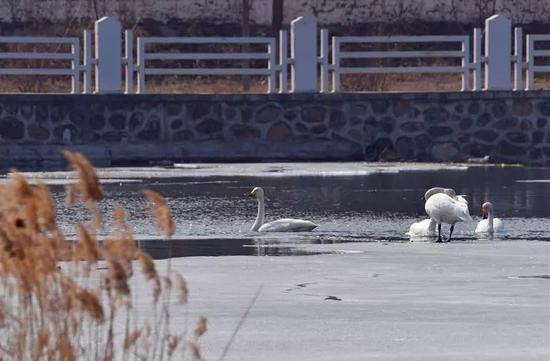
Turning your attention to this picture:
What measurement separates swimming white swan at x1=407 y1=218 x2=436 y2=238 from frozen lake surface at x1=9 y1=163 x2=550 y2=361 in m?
0.19

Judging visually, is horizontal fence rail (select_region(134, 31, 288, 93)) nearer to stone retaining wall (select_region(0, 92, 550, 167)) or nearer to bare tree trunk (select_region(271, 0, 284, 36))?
stone retaining wall (select_region(0, 92, 550, 167))

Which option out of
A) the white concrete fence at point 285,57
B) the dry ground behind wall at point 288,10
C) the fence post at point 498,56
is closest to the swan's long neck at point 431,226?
the white concrete fence at point 285,57

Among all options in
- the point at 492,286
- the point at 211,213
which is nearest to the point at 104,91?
the point at 211,213

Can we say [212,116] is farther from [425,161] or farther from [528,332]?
[528,332]

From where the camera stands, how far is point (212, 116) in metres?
22.7

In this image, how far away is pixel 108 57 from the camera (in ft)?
74.7

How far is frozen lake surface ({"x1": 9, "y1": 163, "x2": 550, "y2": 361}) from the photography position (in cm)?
727

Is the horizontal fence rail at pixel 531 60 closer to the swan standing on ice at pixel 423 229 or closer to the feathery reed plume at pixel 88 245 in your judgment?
the swan standing on ice at pixel 423 229

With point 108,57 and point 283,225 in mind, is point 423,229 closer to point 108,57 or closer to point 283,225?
point 283,225

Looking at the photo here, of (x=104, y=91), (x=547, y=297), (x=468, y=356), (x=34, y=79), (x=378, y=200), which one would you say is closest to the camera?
(x=468, y=356)

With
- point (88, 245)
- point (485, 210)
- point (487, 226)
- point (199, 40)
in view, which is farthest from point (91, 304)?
point (199, 40)

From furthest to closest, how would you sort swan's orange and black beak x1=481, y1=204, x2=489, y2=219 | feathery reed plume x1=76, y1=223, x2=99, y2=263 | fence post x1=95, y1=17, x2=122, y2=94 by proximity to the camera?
1. fence post x1=95, y1=17, x2=122, y2=94
2. swan's orange and black beak x1=481, y1=204, x2=489, y2=219
3. feathery reed plume x1=76, y1=223, x2=99, y2=263

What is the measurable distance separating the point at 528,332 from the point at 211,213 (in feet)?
24.8

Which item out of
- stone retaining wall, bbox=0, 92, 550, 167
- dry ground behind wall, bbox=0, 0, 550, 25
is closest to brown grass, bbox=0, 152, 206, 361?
stone retaining wall, bbox=0, 92, 550, 167
